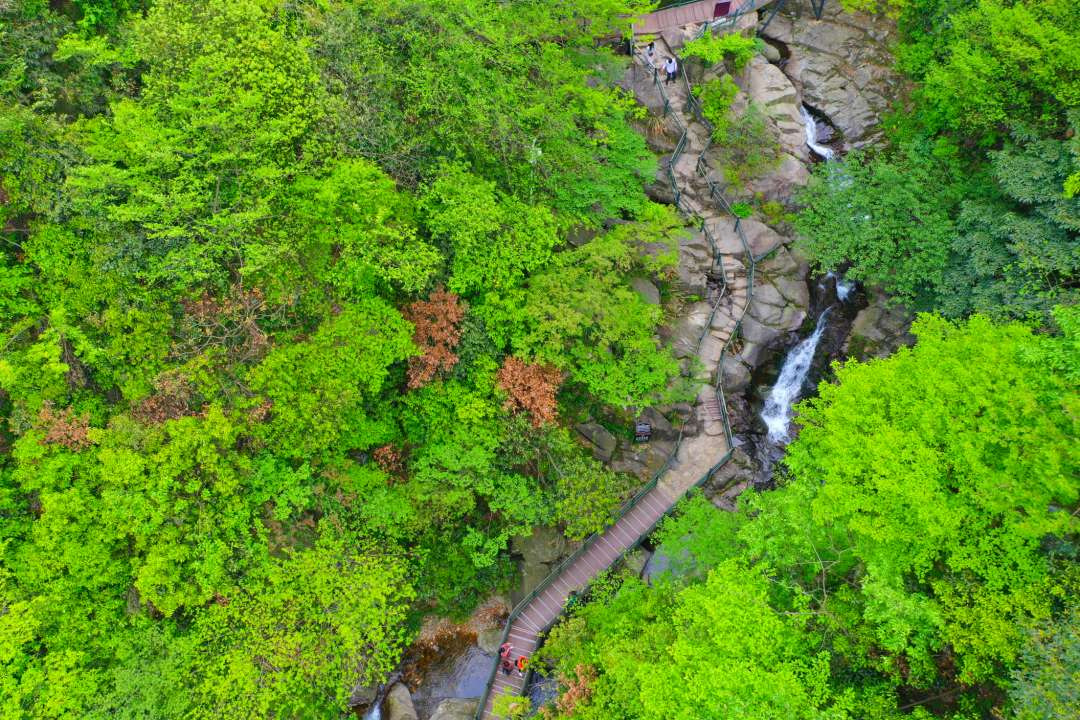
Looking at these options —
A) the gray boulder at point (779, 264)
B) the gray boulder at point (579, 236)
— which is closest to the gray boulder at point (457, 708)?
the gray boulder at point (579, 236)

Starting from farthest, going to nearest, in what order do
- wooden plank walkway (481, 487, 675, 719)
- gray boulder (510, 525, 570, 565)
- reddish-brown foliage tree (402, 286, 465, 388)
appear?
gray boulder (510, 525, 570, 565) → wooden plank walkway (481, 487, 675, 719) → reddish-brown foliage tree (402, 286, 465, 388)

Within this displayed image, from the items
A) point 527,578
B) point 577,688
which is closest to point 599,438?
point 527,578

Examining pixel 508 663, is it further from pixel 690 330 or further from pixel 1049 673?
pixel 690 330

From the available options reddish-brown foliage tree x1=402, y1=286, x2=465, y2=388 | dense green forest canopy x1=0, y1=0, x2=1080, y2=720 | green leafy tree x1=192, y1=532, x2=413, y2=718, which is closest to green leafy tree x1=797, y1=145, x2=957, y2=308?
dense green forest canopy x1=0, y1=0, x2=1080, y2=720

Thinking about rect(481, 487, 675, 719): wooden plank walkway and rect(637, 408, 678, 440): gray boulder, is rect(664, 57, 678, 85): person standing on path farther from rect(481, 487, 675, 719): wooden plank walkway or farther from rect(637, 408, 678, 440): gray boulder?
rect(481, 487, 675, 719): wooden plank walkway

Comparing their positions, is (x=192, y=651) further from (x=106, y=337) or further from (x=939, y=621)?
(x=939, y=621)

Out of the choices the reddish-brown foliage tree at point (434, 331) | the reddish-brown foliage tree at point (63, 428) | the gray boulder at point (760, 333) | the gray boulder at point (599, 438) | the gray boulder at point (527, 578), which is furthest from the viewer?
the gray boulder at point (760, 333)

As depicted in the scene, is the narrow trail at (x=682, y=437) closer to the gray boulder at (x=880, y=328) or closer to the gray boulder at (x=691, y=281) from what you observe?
the gray boulder at (x=691, y=281)
